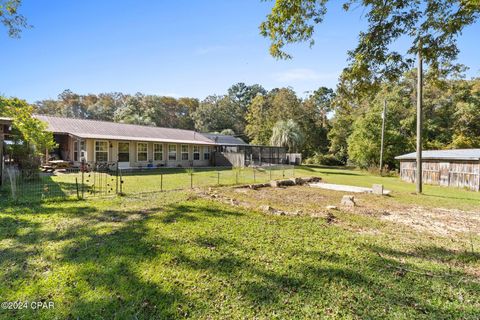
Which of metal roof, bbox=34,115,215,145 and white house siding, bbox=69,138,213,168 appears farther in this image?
metal roof, bbox=34,115,215,145

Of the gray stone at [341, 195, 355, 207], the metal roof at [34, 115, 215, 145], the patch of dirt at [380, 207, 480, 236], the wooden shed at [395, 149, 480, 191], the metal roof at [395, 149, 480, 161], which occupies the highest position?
the metal roof at [34, 115, 215, 145]

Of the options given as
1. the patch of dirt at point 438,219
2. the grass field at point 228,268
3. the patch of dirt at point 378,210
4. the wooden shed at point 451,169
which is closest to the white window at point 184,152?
the patch of dirt at point 378,210

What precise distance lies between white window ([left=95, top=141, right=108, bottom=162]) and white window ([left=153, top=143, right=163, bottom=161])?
3874 millimetres

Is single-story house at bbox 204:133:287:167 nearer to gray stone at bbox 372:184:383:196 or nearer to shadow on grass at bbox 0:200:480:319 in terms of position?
gray stone at bbox 372:184:383:196

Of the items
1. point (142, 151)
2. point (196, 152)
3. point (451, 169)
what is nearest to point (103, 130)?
point (142, 151)

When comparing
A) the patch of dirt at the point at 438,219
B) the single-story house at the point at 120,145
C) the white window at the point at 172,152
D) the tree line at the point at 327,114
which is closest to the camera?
the patch of dirt at the point at 438,219

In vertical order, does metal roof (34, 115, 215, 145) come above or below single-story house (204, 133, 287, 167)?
above

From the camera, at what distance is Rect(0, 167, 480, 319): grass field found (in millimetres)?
2779

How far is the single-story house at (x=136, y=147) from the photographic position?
17.6 meters

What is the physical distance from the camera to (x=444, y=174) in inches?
638

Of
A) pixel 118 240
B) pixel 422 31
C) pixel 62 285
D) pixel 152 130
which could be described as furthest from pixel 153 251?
pixel 152 130

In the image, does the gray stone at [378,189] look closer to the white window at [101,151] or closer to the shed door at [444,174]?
the shed door at [444,174]

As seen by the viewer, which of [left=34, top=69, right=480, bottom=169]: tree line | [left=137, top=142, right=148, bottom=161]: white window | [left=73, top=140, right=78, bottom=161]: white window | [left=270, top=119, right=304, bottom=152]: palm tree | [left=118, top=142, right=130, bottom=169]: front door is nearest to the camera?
[left=73, top=140, right=78, bottom=161]: white window

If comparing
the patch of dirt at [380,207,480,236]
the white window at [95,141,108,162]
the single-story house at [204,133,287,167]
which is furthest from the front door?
the patch of dirt at [380,207,480,236]
